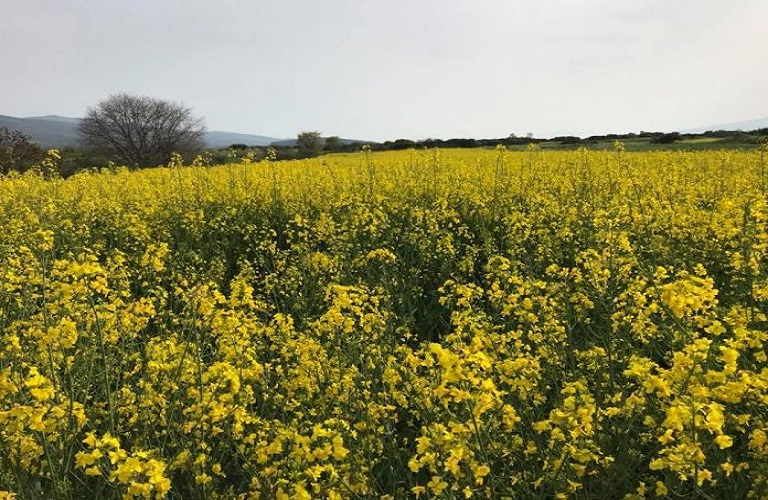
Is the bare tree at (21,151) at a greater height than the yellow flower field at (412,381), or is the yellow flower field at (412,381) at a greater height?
the bare tree at (21,151)

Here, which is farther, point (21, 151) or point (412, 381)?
point (21, 151)

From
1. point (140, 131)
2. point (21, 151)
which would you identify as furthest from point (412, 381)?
point (140, 131)

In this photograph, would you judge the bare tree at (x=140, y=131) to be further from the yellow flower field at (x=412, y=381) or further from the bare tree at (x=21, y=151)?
the yellow flower field at (x=412, y=381)

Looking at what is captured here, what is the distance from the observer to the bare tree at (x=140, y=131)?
4741cm

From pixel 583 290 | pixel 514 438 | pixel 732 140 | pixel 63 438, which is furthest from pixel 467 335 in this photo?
pixel 732 140

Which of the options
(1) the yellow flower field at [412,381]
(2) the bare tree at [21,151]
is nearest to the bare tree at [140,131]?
(2) the bare tree at [21,151]

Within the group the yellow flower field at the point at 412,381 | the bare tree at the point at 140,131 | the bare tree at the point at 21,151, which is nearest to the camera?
the yellow flower field at the point at 412,381

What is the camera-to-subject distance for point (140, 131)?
49.4 m

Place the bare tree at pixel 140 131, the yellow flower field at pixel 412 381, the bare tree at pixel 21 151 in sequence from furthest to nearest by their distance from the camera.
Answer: the bare tree at pixel 140 131 → the bare tree at pixel 21 151 → the yellow flower field at pixel 412 381

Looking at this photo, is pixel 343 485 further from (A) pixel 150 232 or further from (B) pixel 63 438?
(A) pixel 150 232

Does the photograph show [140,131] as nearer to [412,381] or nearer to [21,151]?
[21,151]

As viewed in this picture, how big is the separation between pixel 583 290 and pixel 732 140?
27957mm

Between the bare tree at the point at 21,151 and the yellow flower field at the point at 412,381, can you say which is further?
the bare tree at the point at 21,151

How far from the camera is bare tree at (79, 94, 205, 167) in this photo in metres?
47.4
